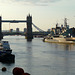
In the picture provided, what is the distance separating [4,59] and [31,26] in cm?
16224

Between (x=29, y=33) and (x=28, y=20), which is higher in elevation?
(x=28, y=20)

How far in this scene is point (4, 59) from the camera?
1110 inches

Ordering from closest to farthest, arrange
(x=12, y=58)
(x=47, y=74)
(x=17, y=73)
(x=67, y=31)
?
(x=17, y=73), (x=47, y=74), (x=12, y=58), (x=67, y=31)

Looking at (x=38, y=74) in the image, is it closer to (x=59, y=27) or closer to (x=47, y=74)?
(x=47, y=74)

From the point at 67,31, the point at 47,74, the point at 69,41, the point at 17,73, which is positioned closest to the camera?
the point at 17,73

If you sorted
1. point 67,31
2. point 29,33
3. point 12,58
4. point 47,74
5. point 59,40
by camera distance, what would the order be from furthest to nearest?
point 29,33 < point 67,31 < point 59,40 < point 12,58 < point 47,74

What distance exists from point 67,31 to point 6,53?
10095 centimetres

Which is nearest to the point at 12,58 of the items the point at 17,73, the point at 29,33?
the point at 17,73

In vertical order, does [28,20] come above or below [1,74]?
above

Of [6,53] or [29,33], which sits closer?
[6,53]

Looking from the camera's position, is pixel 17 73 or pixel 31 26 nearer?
pixel 17 73

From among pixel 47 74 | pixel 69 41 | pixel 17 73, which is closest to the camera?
pixel 17 73

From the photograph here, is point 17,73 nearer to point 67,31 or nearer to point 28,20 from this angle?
point 67,31

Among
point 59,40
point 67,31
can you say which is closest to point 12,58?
point 59,40
